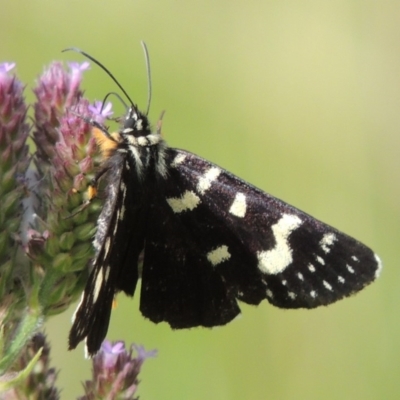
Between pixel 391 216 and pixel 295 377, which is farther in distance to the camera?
pixel 391 216

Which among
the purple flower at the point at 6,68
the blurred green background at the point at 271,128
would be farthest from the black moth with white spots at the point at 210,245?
the blurred green background at the point at 271,128

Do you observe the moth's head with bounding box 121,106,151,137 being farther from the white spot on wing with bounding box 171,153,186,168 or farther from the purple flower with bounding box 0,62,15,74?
the purple flower with bounding box 0,62,15,74

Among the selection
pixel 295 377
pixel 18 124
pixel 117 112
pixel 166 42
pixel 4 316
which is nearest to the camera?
pixel 4 316

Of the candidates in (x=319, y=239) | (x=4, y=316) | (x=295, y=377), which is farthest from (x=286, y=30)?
(x=4, y=316)

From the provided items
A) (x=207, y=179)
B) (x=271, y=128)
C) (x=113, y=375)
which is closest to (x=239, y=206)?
(x=207, y=179)

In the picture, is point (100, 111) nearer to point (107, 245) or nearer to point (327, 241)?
point (107, 245)

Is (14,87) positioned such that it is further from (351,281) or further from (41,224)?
(351,281)
